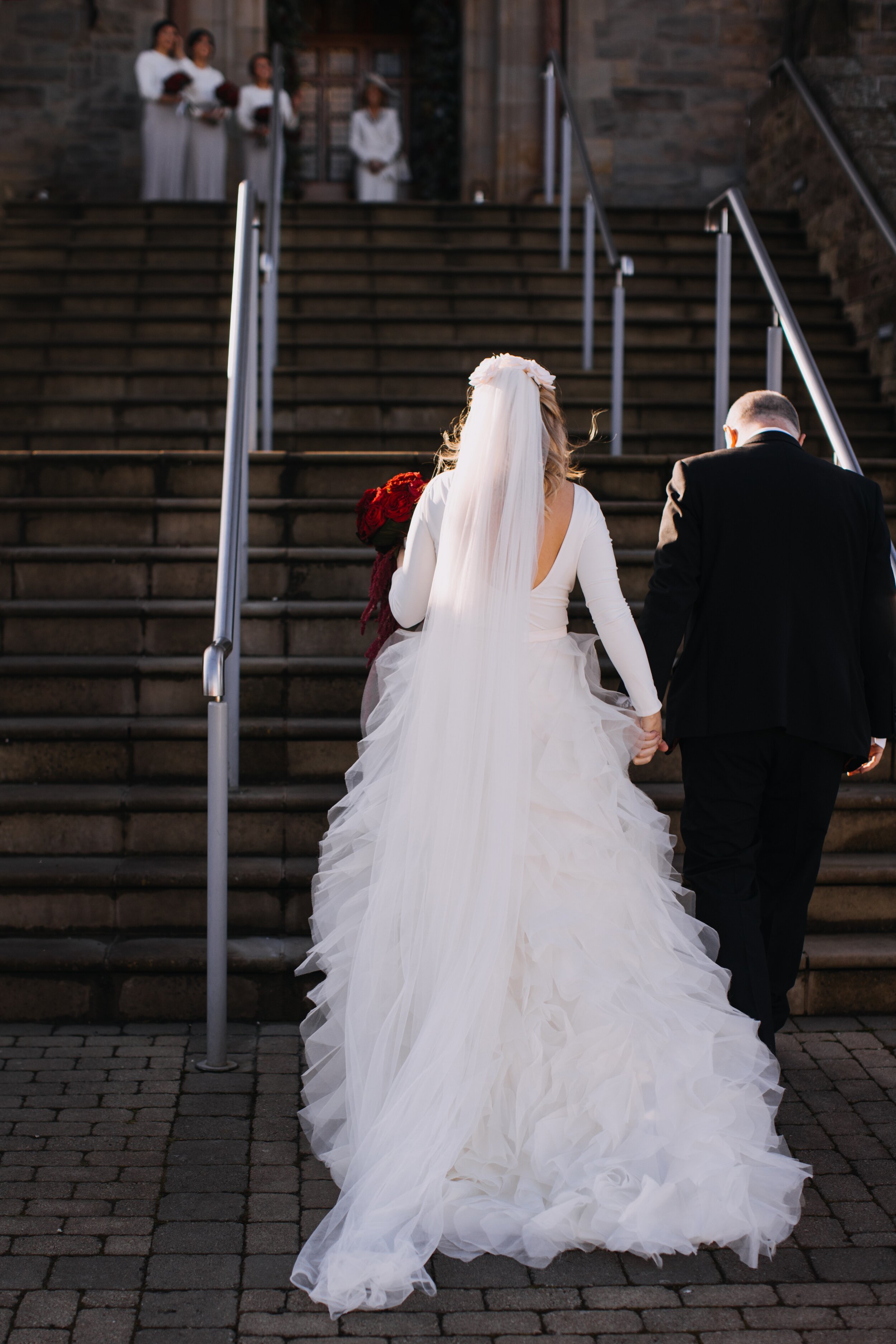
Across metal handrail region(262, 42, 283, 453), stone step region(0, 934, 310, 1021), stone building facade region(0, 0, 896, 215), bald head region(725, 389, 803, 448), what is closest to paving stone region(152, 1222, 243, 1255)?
stone step region(0, 934, 310, 1021)

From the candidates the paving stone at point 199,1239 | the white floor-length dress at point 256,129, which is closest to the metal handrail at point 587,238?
the white floor-length dress at point 256,129

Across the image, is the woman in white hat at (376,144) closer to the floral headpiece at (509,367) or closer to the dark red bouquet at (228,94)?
the dark red bouquet at (228,94)

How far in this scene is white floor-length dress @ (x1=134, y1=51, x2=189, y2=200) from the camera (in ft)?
32.2

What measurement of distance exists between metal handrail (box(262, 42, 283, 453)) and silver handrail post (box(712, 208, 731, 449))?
6.93 feet

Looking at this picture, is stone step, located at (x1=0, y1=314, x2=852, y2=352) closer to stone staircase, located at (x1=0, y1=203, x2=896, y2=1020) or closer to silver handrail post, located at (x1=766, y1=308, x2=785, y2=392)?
stone staircase, located at (x1=0, y1=203, x2=896, y2=1020)

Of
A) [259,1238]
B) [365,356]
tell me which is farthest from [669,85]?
[259,1238]

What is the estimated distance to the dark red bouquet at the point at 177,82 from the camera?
9688 mm

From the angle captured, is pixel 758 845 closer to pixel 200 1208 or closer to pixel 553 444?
pixel 553 444

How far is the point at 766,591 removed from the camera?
3.14 m

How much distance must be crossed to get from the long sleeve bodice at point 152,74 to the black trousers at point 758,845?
864 centimetres

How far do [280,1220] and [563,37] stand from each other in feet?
34.2

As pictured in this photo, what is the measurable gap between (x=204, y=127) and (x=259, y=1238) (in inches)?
372

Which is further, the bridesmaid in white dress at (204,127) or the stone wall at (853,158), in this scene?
the bridesmaid in white dress at (204,127)

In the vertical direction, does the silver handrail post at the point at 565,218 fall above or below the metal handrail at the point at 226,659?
above
